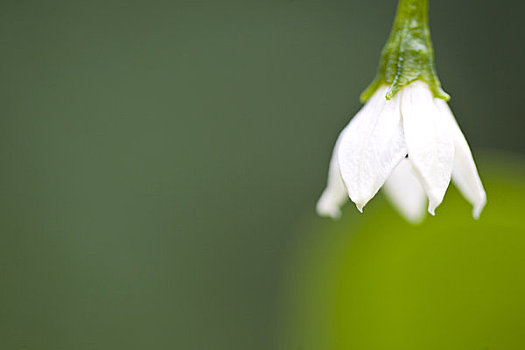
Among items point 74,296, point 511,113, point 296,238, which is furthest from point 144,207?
point 511,113

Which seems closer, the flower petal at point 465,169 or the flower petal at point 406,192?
the flower petal at point 465,169

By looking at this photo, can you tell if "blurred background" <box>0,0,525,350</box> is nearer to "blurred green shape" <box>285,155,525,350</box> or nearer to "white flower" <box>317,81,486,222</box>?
"blurred green shape" <box>285,155,525,350</box>

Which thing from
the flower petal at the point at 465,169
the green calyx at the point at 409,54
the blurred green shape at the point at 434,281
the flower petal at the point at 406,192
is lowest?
the blurred green shape at the point at 434,281

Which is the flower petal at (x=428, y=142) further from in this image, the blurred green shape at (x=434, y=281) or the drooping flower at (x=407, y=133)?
the blurred green shape at (x=434, y=281)

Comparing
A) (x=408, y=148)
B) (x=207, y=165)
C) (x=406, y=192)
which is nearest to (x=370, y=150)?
(x=408, y=148)

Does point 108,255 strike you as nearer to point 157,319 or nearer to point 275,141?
point 157,319

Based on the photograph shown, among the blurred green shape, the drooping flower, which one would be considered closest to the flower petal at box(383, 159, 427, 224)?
the drooping flower

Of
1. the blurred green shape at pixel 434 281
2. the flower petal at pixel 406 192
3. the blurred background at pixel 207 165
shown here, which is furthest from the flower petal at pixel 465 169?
the blurred background at pixel 207 165
